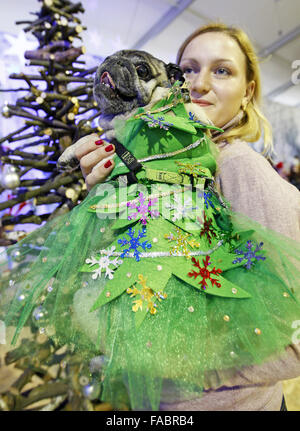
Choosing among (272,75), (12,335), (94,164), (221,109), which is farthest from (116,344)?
(272,75)

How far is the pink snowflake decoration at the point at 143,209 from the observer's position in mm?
470

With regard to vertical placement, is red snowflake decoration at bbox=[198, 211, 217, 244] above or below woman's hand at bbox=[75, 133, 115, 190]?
below

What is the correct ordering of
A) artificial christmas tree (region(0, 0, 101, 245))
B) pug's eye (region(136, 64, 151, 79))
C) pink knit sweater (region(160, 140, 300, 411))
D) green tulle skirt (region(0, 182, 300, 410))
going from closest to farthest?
1. green tulle skirt (region(0, 182, 300, 410))
2. pink knit sweater (region(160, 140, 300, 411))
3. pug's eye (region(136, 64, 151, 79))
4. artificial christmas tree (region(0, 0, 101, 245))

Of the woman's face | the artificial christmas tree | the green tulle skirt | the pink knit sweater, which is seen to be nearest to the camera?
the green tulle skirt

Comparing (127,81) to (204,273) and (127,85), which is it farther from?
(204,273)

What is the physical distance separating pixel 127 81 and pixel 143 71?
0.06 meters

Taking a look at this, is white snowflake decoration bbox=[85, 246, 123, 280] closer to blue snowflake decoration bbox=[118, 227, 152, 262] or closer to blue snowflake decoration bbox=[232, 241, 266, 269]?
blue snowflake decoration bbox=[118, 227, 152, 262]

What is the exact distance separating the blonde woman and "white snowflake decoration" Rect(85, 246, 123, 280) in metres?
0.20

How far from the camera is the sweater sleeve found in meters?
0.51

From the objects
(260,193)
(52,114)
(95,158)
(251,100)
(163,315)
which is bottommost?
(163,315)

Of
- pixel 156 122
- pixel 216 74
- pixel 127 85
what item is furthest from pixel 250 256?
pixel 216 74

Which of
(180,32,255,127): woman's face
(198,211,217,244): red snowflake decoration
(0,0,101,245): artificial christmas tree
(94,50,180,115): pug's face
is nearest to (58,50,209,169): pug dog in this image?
(94,50,180,115): pug's face

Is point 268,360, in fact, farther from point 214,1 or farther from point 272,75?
point 214,1

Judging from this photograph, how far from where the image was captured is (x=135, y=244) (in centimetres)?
45
